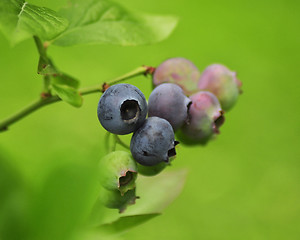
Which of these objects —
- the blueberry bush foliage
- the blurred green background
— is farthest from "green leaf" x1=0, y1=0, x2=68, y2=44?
the blurred green background

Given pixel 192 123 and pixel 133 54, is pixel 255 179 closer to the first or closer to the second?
pixel 133 54

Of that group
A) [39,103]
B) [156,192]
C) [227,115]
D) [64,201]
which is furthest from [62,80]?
[227,115]

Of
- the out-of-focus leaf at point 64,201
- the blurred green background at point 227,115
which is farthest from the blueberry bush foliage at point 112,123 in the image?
the blurred green background at point 227,115

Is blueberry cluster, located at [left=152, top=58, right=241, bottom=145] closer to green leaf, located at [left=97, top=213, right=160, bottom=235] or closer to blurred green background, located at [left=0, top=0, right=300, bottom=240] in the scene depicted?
green leaf, located at [left=97, top=213, right=160, bottom=235]

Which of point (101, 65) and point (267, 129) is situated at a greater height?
point (101, 65)

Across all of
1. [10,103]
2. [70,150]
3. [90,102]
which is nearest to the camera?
[70,150]

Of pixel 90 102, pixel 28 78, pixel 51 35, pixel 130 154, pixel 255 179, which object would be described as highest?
pixel 28 78

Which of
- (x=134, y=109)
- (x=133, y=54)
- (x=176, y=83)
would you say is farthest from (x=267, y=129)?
(x=134, y=109)
